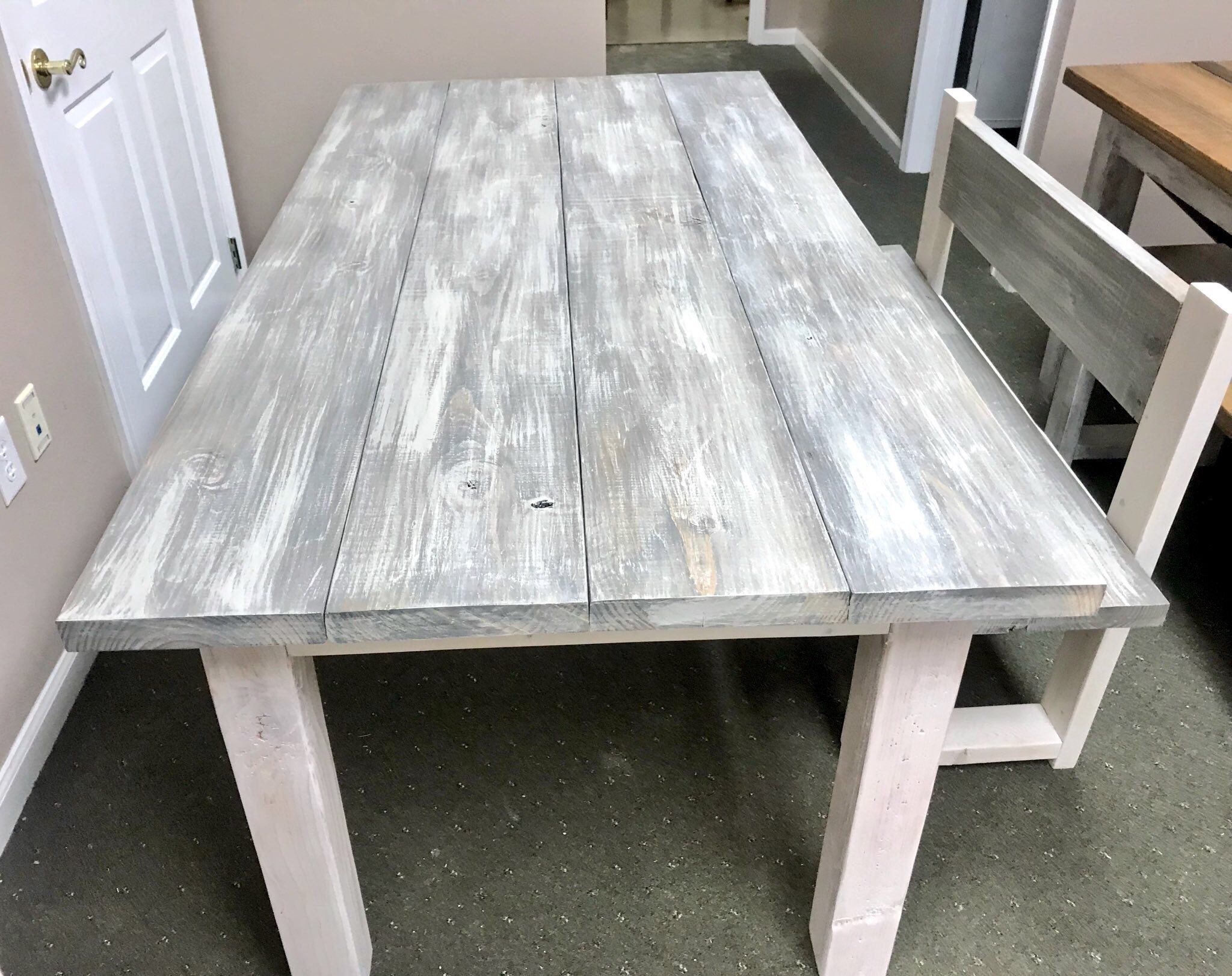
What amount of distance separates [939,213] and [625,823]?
1.03 metres

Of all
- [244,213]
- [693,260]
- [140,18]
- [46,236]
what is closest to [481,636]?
[693,260]

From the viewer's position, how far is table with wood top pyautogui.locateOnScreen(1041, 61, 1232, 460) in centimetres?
174

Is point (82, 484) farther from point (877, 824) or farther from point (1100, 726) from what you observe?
point (1100, 726)

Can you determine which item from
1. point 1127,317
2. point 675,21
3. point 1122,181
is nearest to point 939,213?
point 1127,317

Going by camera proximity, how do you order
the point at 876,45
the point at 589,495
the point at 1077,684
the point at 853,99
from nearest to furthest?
the point at 589,495, the point at 1077,684, the point at 876,45, the point at 853,99

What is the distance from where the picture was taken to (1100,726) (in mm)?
1611

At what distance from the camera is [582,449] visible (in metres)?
0.98

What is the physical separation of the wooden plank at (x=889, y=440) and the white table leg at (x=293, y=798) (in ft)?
1.78

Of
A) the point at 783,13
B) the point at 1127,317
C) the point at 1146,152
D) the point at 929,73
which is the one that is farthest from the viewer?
the point at 783,13

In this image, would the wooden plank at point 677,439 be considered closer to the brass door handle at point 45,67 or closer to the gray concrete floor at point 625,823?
the gray concrete floor at point 625,823

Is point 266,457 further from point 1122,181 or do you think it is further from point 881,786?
point 1122,181

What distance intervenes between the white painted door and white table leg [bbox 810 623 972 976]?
155 cm

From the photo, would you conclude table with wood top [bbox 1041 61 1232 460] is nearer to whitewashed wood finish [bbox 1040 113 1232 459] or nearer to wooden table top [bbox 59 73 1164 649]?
whitewashed wood finish [bbox 1040 113 1232 459]

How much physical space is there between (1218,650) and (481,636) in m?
1.50
